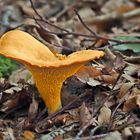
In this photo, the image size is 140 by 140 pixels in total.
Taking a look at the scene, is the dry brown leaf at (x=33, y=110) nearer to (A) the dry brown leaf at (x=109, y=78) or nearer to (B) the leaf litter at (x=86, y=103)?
(B) the leaf litter at (x=86, y=103)

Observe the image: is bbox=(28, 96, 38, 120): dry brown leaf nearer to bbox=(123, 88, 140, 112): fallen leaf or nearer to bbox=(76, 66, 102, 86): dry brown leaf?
Result: bbox=(76, 66, 102, 86): dry brown leaf

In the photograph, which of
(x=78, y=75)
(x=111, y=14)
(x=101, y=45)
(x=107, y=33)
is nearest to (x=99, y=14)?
(x=111, y=14)

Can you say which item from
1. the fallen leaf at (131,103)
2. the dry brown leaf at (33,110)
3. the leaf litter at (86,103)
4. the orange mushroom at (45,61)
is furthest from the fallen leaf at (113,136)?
the dry brown leaf at (33,110)

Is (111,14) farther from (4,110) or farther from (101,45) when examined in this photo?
(4,110)

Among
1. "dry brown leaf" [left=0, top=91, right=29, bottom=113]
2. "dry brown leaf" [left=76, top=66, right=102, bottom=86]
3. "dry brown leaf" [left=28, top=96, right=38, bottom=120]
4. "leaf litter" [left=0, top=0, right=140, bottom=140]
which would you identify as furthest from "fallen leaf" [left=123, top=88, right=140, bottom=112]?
"dry brown leaf" [left=0, top=91, right=29, bottom=113]

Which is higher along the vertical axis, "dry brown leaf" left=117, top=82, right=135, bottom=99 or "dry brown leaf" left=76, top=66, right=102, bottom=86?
"dry brown leaf" left=76, top=66, right=102, bottom=86

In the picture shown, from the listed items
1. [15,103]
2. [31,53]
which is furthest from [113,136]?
[15,103]
